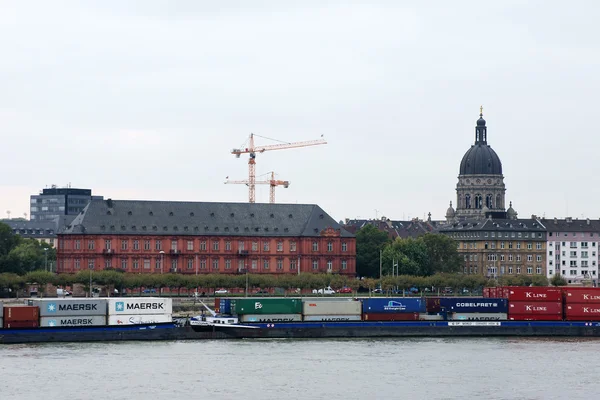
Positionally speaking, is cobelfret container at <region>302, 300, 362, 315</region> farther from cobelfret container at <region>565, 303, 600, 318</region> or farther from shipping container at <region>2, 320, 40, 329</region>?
shipping container at <region>2, 320, 40, 329</region>

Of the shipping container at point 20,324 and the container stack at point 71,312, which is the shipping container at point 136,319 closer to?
the container stack at point 71,312

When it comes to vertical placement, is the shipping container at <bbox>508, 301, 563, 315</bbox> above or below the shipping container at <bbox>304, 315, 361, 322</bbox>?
above

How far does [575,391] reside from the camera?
266 feet

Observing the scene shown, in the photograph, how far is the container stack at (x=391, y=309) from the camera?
373 feet

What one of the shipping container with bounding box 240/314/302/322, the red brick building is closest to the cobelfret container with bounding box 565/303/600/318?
the shipping container with bounding box 240/314/302/322

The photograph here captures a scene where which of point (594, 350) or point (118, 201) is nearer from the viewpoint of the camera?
point (594, 350)

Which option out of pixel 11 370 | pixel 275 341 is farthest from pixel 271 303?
pixel 11 370

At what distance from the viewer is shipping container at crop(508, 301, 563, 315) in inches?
4584

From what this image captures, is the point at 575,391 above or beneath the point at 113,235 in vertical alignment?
beneath

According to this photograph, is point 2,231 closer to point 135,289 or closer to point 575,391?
point 135,289

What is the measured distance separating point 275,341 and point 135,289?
179 feet

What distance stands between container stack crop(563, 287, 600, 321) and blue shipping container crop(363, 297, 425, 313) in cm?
1281

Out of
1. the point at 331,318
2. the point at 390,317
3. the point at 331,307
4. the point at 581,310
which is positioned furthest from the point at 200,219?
the point at 581,310

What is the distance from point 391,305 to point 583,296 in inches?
670
